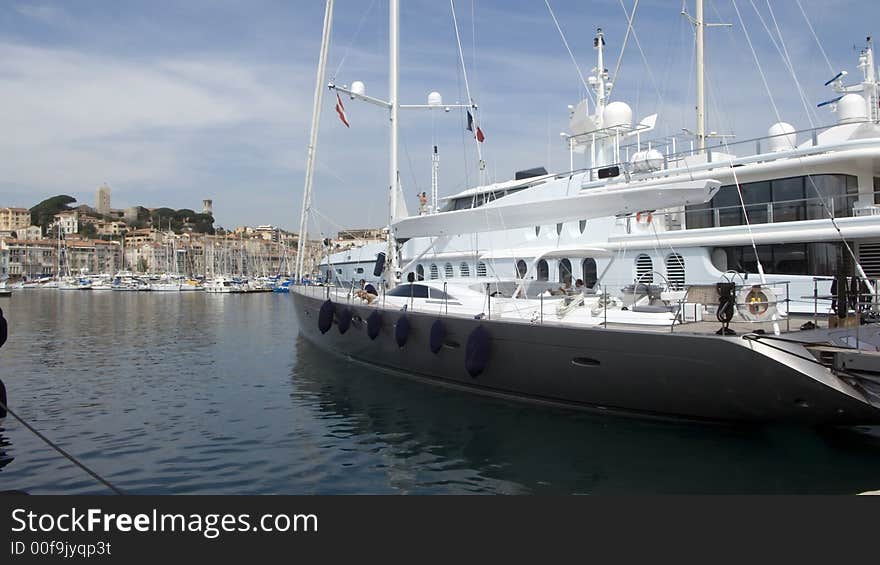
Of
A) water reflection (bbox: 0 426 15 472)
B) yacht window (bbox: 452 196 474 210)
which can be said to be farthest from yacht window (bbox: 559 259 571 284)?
water reflection (bbox: 0 426 15 472)

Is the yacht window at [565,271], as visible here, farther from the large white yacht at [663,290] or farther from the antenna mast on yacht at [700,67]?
the antenna mast on yacht at [700,67]

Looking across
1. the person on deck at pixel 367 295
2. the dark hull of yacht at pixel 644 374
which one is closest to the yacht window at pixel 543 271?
the person on deck at pixel 367 295

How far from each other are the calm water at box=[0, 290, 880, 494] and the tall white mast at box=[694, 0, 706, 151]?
12088 millimetres

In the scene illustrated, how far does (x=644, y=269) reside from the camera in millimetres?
15867

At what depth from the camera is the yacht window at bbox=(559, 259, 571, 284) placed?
17.3 metres

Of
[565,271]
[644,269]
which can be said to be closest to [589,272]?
[565,271]

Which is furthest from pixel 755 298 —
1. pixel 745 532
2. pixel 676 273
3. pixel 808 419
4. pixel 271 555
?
pixel 271 555

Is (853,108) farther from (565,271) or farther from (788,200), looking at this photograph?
(565,271)

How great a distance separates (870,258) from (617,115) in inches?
406

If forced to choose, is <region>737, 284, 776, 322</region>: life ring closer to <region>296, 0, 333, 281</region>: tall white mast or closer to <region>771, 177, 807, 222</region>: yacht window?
<region>771, 177, 807, 222</region>: yacht window

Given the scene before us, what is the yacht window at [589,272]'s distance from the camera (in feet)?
55.6

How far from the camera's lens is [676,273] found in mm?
15273

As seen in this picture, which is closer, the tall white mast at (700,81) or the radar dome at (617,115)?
the tall white mast at (700,81)

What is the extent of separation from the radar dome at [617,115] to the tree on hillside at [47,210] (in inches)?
6793
